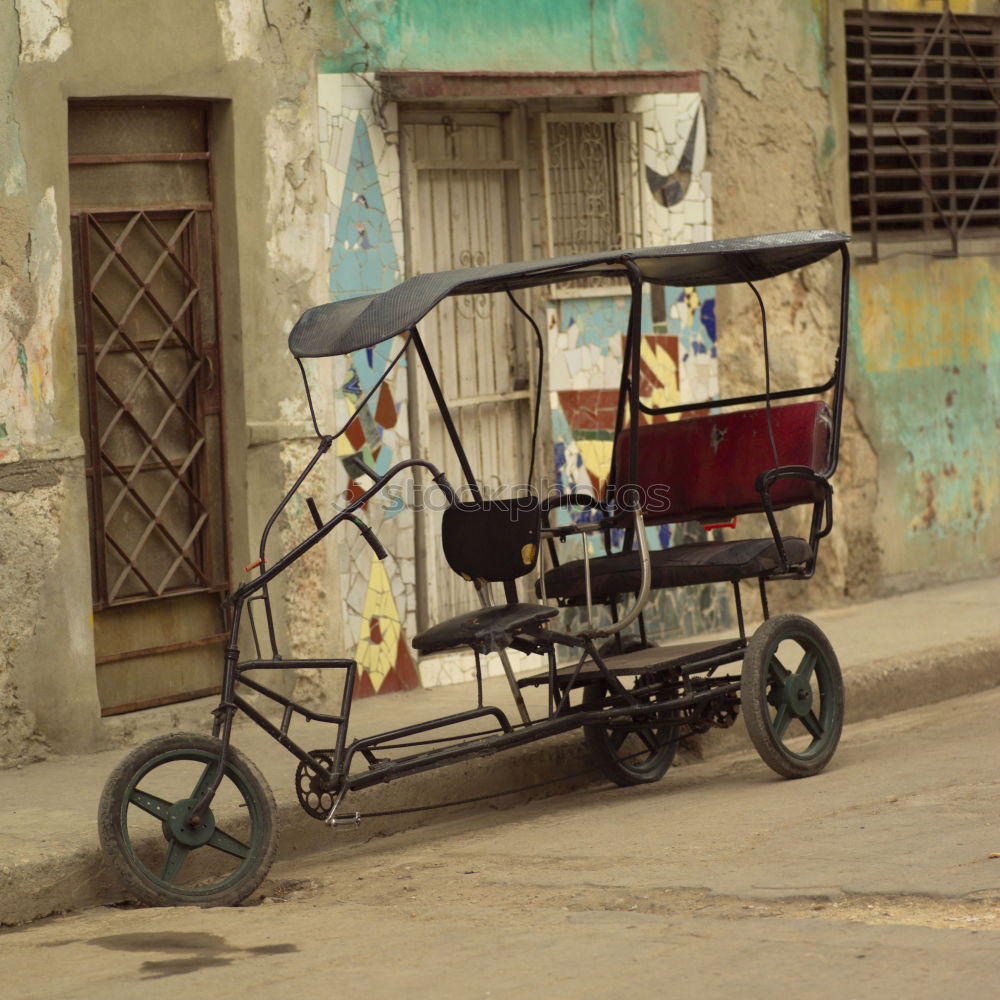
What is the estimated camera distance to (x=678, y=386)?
31.0ft

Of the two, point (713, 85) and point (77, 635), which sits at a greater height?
point (713, 85)

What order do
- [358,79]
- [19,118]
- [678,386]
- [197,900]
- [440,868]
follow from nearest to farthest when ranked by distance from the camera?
[197,900], [440,868], [19,118], [358,79], [678,386]

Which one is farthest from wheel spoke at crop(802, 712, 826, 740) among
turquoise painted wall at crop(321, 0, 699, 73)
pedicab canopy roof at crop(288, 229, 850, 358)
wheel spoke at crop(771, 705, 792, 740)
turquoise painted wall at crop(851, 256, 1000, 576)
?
turquoise painted wall at crop(851, 256, 1000, 576)

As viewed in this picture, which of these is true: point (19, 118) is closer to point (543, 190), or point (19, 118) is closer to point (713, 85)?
point (543, 190)

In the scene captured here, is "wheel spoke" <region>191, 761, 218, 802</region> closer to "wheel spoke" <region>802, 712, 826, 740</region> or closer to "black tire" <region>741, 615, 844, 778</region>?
"black tire" <region>741, 615, 844, 778</region>

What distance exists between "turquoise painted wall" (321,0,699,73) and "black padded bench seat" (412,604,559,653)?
113 inches

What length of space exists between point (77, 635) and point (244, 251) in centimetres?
170

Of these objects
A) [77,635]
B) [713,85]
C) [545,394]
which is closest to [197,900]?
[77,635]

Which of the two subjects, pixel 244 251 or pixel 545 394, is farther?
pixel 545 394

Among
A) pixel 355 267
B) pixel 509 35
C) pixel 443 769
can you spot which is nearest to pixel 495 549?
pixel 443 769

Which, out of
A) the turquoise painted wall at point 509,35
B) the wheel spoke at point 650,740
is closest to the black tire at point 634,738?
the wheel spoke at point 650,740

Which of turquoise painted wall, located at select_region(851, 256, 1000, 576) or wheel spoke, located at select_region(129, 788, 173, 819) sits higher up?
turquoise painted wall, located at select_region(851, 256, 1000, 576)

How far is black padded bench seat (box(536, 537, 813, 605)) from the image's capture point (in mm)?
6758

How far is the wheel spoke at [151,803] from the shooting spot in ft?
17.9
